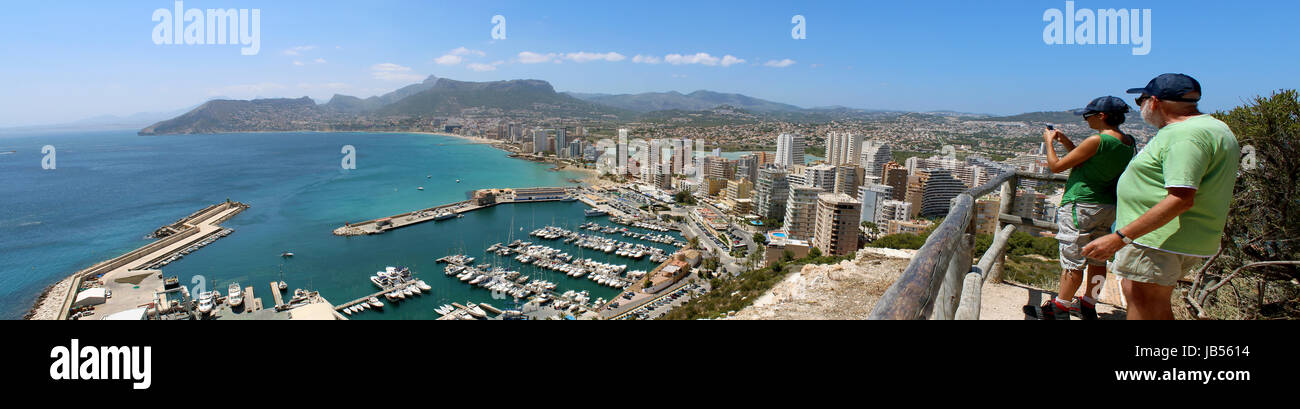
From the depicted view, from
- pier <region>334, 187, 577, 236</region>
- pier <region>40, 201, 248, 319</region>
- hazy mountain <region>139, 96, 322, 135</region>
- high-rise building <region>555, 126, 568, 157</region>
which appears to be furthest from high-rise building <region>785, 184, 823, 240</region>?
hazy mountain <region>139, 96, 322, 135</region>

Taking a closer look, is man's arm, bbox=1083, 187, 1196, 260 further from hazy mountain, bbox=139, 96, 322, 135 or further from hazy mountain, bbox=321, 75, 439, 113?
hazy mountain, bbox=321, 75, 439, 113

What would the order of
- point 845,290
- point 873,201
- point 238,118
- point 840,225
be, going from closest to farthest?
1. point 845,290
2. point 840,225
3. point 873,201
4. point 238,118

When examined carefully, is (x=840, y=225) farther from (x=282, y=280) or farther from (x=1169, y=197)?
(x=282, y=280)

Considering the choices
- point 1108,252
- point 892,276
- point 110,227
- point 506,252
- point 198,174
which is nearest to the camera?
point 1108,252

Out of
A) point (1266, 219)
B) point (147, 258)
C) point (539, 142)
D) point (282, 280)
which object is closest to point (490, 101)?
point (539, 142)

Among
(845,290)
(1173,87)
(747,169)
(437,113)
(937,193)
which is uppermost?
(437,113)
